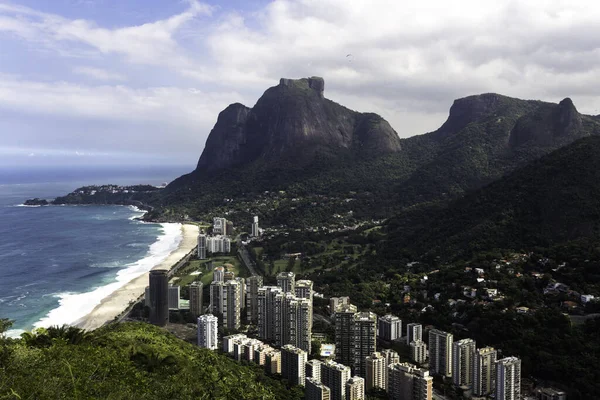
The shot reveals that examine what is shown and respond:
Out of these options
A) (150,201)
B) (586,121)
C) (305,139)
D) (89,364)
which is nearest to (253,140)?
(305,139)

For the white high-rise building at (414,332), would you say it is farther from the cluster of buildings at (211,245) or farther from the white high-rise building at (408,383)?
the cluster of buildings at (211,245)

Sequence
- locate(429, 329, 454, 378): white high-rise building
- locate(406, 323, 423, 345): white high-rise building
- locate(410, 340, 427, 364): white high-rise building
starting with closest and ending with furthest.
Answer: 1. locate(429, 329, 454, 378): white high-rise building
2. locate(410, 340, 427, 364): white high-rise building
3. locate(406, 323, 423, 345): white high-rise building

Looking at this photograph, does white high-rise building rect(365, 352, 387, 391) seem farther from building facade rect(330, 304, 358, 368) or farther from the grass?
the grass

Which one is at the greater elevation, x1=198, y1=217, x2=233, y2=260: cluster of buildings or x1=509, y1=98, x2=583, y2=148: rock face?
x1=509, y1=98, x2=583, y2=148: rock face

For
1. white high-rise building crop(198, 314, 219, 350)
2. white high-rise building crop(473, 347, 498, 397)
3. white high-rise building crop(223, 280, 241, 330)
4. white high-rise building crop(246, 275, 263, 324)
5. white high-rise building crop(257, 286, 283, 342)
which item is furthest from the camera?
white high-rise building crop(246, 275, 263, 324)

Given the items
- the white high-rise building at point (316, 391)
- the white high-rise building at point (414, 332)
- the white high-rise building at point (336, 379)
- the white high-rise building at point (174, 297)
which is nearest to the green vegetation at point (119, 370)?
the white high-rise building at point (316, 391)

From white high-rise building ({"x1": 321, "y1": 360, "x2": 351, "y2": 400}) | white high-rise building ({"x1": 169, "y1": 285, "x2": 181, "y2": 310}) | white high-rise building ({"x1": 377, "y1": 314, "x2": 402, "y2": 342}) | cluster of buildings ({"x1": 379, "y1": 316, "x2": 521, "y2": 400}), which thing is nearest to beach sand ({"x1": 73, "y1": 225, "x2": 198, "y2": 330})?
white high-rise building ({"x1": 169, "y1": 285, "x2": 181, "y2": 310})

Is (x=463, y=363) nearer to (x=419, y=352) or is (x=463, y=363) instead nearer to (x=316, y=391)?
(x=419, y=352)
